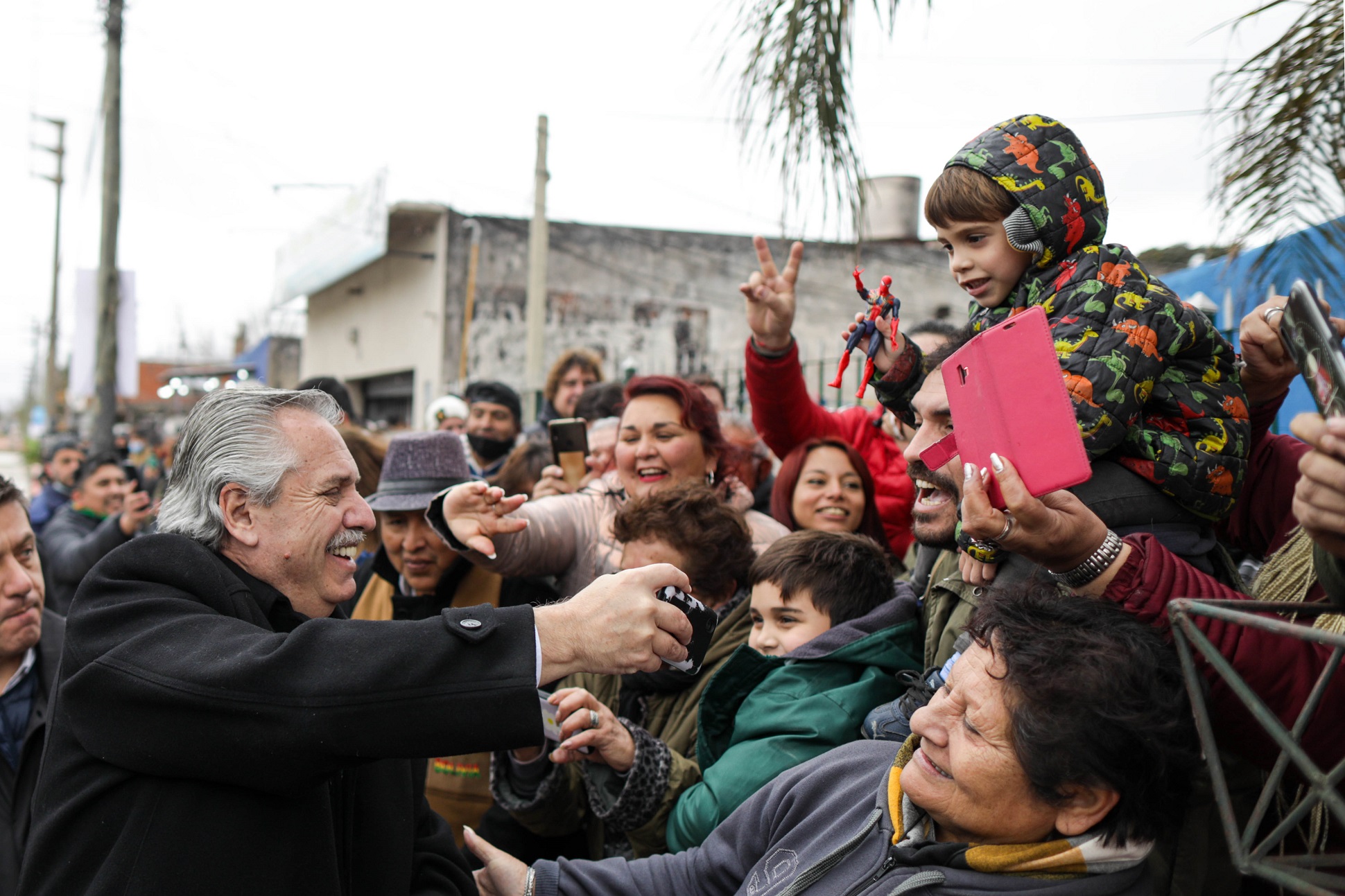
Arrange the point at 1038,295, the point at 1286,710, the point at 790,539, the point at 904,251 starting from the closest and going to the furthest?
the point at 1286,710
the point at 1038,295
the point at 790,539
the point at 904,251

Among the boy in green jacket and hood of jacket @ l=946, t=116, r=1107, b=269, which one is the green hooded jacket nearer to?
the boy in green jacket

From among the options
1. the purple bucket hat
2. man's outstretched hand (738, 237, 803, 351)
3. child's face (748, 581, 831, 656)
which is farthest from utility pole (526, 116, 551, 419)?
child's face (748, 581, 831, 656)

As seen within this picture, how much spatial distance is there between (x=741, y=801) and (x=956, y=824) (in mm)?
612

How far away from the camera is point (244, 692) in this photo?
1535mm

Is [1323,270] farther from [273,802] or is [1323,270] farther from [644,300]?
[644,300]

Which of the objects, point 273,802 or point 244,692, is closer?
point 244,692

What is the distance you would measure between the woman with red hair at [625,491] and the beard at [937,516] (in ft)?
3.09

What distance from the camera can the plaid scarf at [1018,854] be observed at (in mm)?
1599

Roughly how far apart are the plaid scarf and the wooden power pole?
25375 millimetres

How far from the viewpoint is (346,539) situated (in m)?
1.99

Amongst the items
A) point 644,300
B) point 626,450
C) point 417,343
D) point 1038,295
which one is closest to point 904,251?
point 644,300

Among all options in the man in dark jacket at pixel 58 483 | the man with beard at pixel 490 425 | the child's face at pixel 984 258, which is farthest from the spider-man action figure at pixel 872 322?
the man in dark jacket at pixel 58 483

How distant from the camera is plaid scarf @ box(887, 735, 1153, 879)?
1.60 m

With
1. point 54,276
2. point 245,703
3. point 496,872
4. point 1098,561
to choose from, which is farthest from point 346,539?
point 54,276
